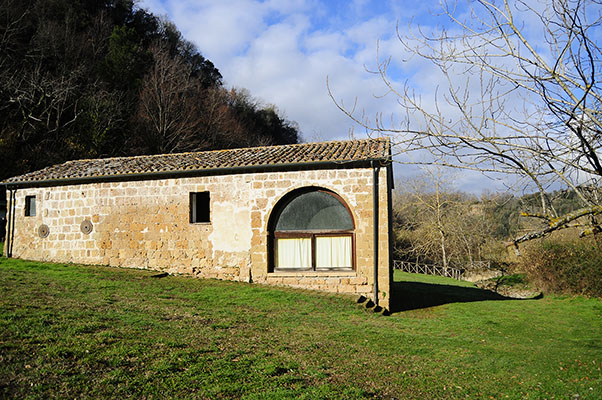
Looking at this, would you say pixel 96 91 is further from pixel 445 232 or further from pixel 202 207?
pixel 445 232

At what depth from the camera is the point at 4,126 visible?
22.0 metres

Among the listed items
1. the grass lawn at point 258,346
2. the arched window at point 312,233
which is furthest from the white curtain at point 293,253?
the grass lawn at point 258,346

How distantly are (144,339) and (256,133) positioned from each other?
1401 inches

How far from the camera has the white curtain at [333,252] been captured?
12.5 meters

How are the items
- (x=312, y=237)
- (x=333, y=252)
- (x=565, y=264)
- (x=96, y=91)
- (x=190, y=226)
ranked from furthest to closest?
(x=96, y=91) < (x=565, y=264) < (x=190, y=226) < (x=312, y=237) < (x=333, y=252)

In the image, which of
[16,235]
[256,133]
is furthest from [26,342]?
[256,133]

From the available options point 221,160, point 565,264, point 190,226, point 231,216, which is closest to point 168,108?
point 221,160

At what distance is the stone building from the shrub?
878 centimetres

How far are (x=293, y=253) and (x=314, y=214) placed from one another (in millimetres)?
1342

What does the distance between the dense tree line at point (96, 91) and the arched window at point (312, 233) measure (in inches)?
587

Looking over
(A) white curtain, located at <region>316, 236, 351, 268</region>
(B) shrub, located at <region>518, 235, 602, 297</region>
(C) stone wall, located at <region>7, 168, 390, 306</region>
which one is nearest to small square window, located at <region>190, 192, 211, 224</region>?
(C) stone wall, located at <region>7, 168, 390, 306</region>

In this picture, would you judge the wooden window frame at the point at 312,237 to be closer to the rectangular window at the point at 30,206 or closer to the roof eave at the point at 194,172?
the roof eave at the point at 194,172

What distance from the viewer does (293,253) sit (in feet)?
42.8

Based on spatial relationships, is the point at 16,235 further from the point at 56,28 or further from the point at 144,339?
the point at 56,28
